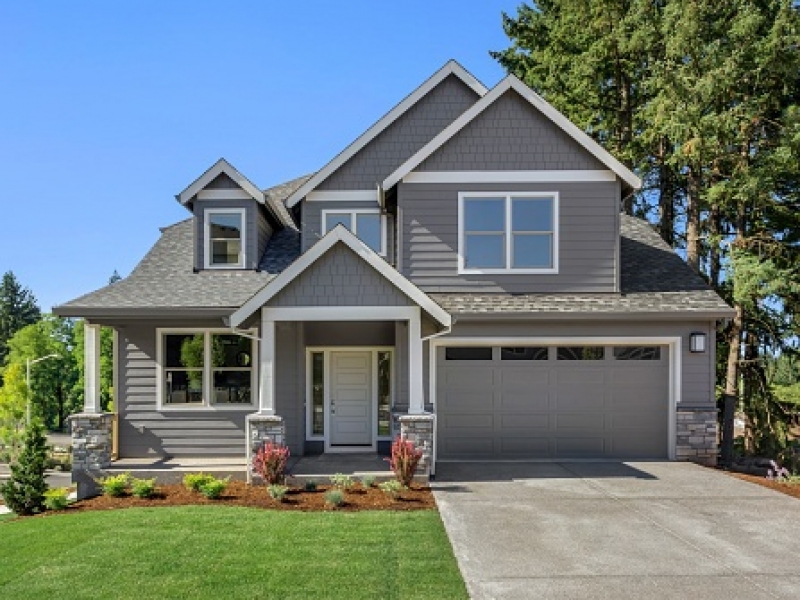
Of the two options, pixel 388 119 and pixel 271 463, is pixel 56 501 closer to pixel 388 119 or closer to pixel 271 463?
pixel 271 463

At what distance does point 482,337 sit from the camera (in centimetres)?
1092

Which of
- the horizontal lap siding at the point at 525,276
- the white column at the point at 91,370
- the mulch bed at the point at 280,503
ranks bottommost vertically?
the mulch bed at the point at 280,503

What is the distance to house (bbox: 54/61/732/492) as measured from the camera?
35.7 feet

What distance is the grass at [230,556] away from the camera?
16.9ft

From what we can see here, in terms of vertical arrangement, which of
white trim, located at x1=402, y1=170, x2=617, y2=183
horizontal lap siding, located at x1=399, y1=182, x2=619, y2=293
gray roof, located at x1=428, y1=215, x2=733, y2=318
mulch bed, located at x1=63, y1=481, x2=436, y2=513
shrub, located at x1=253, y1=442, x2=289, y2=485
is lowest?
mulch bed, located at x1=63, y1=481, x2=436, y2=513

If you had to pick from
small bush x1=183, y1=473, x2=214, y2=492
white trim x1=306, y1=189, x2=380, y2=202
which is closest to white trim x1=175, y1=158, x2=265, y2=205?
white trim x1=306, y1=189, x2=380, y2=202

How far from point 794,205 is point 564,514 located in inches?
503

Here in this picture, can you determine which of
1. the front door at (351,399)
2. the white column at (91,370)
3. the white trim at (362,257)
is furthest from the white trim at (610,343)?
the white column at (91,370)

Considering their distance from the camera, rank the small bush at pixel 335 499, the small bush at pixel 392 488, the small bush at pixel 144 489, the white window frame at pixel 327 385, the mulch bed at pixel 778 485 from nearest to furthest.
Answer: the small bush at pixel 335 499
the small bush at pixel 392 488
the small bush at pixel 144 489
the mulch bed at pixel 778 485
the white window frame at pixel 327 385

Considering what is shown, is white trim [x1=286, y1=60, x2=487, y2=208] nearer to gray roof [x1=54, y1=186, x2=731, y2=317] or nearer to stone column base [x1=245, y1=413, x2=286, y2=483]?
gray roof [x1=54, y1=186, x2=731, y2=317]

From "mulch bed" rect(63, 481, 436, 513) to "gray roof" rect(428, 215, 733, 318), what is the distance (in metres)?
3.84

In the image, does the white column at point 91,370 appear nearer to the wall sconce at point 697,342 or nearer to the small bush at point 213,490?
the small bush at point 213,490

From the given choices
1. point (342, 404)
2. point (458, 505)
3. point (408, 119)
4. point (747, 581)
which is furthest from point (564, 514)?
point (408, 119)

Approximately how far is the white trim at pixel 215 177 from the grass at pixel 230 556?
6.69m
